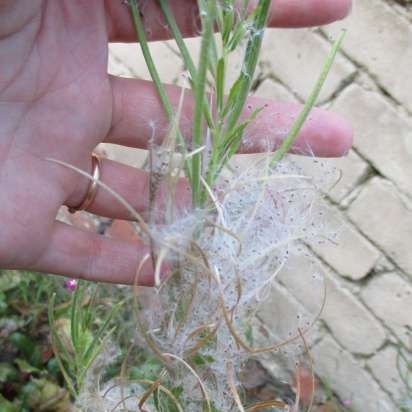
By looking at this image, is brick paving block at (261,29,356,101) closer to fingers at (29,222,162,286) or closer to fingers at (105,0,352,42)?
fingers at (105,0,352,42)

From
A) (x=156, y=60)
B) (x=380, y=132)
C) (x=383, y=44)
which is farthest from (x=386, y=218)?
(x=156, y=60)

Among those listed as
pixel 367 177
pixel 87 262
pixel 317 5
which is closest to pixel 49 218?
pixel 87 262

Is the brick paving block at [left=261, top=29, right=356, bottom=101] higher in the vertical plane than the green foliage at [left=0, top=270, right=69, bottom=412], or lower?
higher

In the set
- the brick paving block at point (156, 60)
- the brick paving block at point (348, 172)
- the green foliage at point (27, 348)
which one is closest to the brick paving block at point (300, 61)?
the brick paving block at point (348, 172)

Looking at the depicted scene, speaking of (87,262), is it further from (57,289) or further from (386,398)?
(386,398)

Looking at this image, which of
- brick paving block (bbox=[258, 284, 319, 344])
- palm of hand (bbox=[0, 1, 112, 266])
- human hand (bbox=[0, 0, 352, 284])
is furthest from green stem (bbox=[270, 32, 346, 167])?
brick paving block (bbox=[258, 284, 319, 344])

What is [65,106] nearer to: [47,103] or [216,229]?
[47,103]
